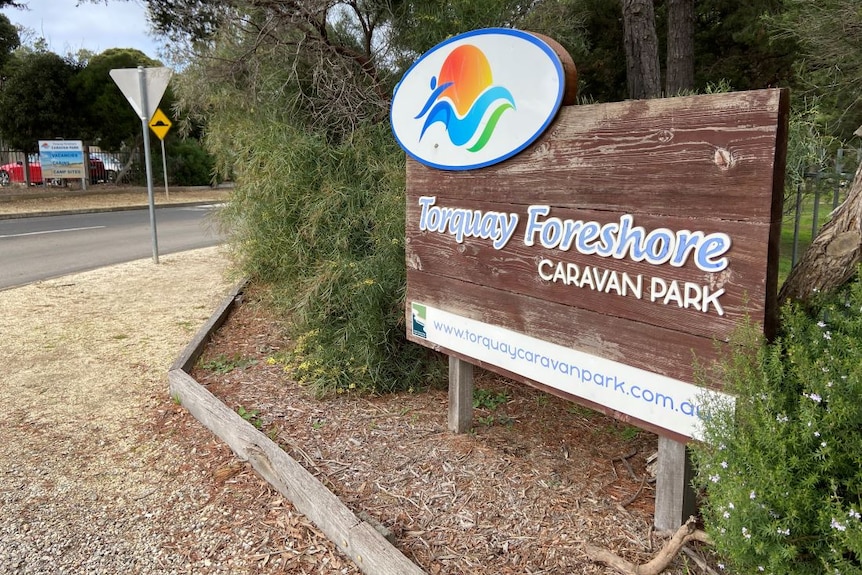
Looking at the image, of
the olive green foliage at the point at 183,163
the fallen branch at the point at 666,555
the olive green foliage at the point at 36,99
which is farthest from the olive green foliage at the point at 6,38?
the fallen branch at the point at 666,555

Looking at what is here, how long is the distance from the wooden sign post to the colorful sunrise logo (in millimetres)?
119

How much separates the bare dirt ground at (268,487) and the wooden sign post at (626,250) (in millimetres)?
594

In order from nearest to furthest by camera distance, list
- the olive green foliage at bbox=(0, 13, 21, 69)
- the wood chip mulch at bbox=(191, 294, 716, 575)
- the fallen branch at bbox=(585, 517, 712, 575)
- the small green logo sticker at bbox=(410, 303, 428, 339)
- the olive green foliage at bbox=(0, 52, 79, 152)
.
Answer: the fallen branch at bbox=(585, 517, 712, 575) → the wood chip mulch at bbox=(191, 294, 716, 575) → the small green logo sticker at bbox=(410, 303, 428, 339) → the olive green foliage at bbox=(0, 13, 21, 69) → the olive green foliage at bbox=(0, 52, 79, 152)

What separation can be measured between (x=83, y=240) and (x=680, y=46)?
11974 millimetres

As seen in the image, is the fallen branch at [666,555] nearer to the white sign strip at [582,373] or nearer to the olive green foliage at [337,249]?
the white sign strip at [582,373]

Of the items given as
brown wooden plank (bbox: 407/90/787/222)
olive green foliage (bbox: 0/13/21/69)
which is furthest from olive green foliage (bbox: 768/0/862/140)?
olive green foliage (bbox: 0/13/21/69)

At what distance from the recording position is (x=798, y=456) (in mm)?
1967

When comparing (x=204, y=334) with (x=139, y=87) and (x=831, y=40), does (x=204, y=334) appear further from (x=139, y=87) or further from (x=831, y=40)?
(x=831, y=40)

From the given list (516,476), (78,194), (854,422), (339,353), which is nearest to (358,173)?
(339,353)

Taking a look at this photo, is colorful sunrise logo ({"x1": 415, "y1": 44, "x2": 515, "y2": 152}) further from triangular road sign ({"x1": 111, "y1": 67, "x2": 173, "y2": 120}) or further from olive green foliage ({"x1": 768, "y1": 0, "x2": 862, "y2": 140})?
triangular road sign ({"x1": 111, "y1": 67, "x2": 173, "y2": 120})

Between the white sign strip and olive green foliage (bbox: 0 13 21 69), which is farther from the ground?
olive green foliage (bbox: 0 13 21 69)

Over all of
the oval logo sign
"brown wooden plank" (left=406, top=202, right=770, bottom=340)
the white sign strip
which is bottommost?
the white sign strip

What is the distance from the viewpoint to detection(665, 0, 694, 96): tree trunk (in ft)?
22.4

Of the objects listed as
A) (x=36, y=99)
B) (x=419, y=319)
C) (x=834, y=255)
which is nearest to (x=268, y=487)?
(x=419, y=319)
